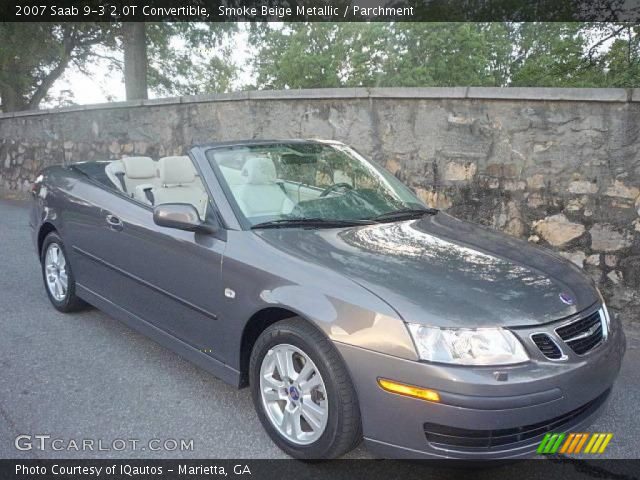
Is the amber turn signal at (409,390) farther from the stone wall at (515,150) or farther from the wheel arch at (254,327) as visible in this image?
the stone wall at (515,150)

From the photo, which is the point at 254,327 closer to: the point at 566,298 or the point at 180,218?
the point at 180,218

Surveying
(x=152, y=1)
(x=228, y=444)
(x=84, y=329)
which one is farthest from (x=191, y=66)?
(x=228, y=444)

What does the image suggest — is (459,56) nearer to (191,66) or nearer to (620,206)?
(191,66)

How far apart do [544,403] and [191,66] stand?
1891 centimetres

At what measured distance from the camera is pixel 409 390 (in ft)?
7.55

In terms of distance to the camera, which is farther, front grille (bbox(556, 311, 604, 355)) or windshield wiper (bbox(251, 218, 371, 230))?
windshield wiper (bbox(251, 218, 371, 230))

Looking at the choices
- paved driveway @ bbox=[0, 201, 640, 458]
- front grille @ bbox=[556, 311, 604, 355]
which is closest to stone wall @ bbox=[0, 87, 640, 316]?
paved driveway @ bbox=[0, 201, 640, 458]

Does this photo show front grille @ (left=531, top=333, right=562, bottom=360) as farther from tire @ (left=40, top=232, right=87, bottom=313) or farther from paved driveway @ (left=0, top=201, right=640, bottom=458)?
tire @ (left=40, top=232, right=87, bottom=313)

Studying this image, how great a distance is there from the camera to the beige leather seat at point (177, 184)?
13.7ft

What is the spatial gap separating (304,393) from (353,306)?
1.75 ft

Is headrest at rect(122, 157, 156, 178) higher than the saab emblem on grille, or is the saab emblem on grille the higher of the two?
headrest at rect(122, 157, 156, 178)

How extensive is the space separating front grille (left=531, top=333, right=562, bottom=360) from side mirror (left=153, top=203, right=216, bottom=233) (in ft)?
5.75

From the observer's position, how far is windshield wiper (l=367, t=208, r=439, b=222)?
11.4ft
